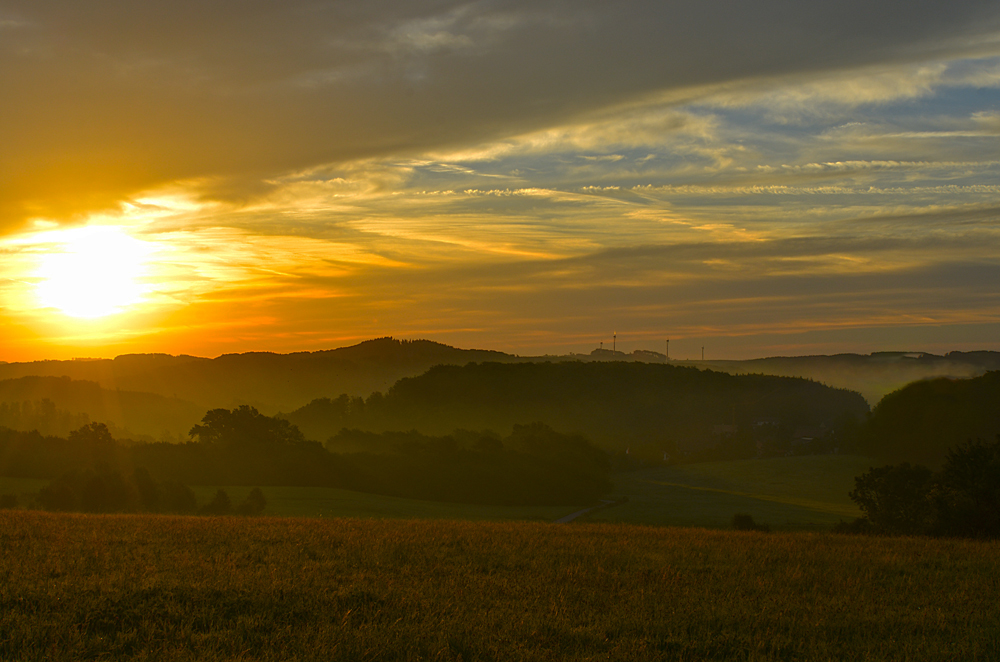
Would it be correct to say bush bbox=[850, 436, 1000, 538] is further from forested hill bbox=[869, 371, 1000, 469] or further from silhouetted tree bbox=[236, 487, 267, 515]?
forested hill bbox=[869, 371, 1000, 469]

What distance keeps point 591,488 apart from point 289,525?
91901 millimetres

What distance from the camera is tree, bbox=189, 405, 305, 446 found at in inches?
3713

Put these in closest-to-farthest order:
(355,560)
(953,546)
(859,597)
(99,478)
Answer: (859,597) < (355,560) < (953,546) < (99,478)

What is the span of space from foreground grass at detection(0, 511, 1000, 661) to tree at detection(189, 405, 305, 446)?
7936cm

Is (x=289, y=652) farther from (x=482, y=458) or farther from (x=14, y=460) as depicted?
(x=482, y=458)

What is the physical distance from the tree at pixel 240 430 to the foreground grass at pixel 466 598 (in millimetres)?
79360

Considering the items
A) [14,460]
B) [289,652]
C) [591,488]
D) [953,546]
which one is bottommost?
[591,488]

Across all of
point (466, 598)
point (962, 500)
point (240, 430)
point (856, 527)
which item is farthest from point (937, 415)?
point (466, 598)

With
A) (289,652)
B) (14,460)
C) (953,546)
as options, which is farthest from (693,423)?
(289,652)

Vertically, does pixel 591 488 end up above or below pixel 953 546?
below

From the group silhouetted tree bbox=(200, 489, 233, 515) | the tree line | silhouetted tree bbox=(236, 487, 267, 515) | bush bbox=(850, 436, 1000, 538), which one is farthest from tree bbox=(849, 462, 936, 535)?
the tree line

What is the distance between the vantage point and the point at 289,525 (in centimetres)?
2089

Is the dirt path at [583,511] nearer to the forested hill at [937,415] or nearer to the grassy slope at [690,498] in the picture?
the grassy slope at [690,498]

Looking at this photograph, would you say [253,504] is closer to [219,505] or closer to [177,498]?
[219,505]
